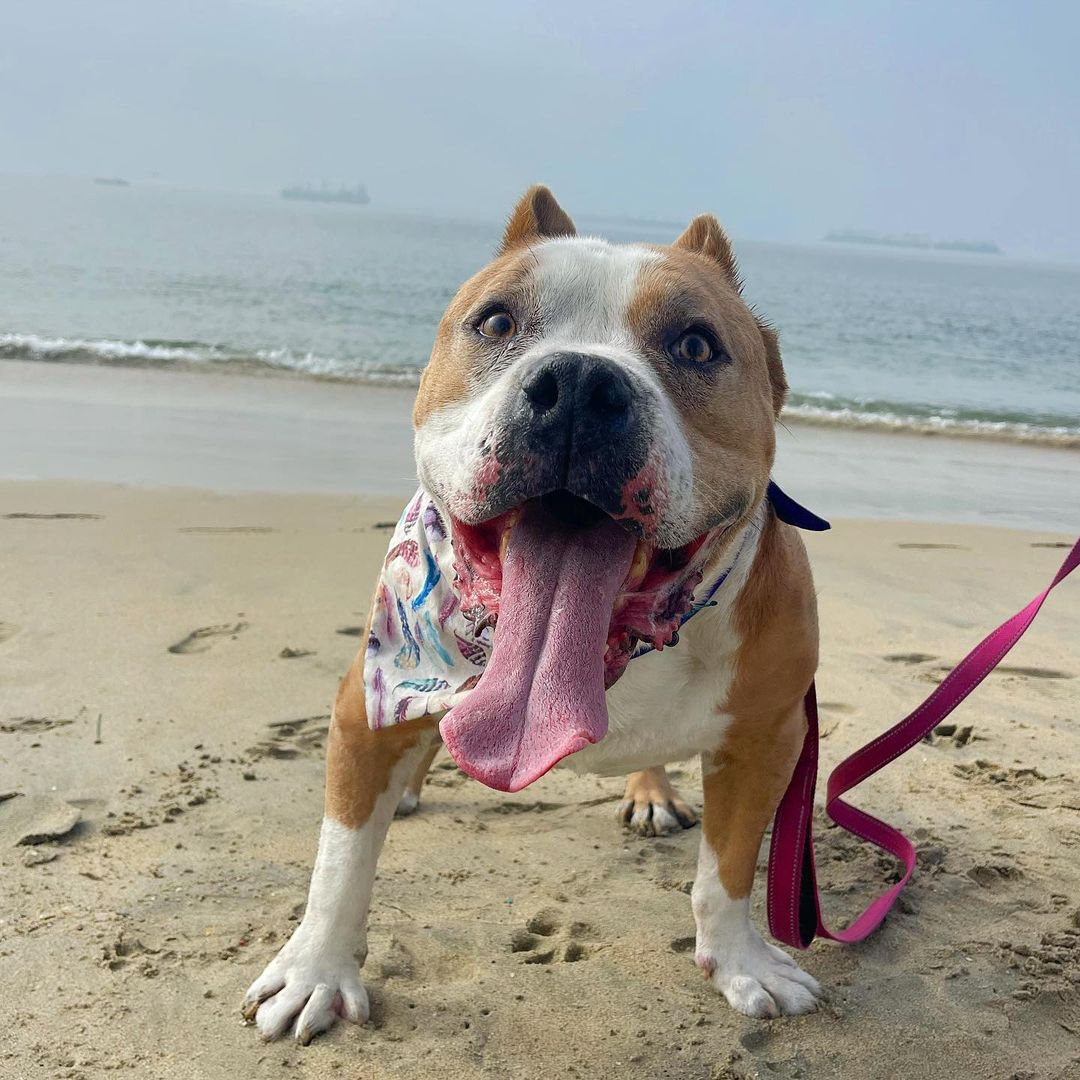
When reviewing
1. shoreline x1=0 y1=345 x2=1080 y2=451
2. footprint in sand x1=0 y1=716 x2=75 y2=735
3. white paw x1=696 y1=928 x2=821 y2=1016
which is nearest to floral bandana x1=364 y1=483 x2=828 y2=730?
white paw x1=696 y1=928 x2=821 y2=1016

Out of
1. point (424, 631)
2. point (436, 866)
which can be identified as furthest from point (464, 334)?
point (436, 866)

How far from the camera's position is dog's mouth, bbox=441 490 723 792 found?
7.38 ft

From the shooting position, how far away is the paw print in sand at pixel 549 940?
2.98 meters

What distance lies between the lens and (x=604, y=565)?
2381 mm

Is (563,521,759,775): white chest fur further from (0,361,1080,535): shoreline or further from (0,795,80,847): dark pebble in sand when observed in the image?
(0,361,1080,535): shoreline

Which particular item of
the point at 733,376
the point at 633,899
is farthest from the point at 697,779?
the point at 733,376

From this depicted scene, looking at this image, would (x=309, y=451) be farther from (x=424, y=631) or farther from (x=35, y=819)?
(x=424, y=631)

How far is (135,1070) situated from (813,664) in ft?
6.01

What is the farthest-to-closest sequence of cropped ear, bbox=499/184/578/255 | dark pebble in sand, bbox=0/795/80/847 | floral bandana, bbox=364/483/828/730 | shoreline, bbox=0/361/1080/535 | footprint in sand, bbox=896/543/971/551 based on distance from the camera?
shoreline, bbox=0/361/1080/535, footprint in sand, bbox=896/543/971/551, dark pebble in sand, bbox=0/795/80/847, cropped ear, bbox=499/184/578/255, floral bandana, bbox=364/483/828/730

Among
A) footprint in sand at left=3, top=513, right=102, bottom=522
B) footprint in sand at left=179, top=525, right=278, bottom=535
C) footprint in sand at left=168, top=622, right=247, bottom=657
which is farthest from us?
footprint in sand at left=179, top=525, right=278, bottom=535

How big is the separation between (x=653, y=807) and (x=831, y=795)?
0.72 m

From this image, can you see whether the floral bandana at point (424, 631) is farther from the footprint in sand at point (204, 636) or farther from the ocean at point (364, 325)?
the ocean at point (364, 325)

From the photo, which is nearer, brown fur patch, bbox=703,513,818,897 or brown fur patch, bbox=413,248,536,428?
brown fur patch, bbox=413,248,536,428

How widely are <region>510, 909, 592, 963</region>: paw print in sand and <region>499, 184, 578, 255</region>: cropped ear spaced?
5.97 feet
